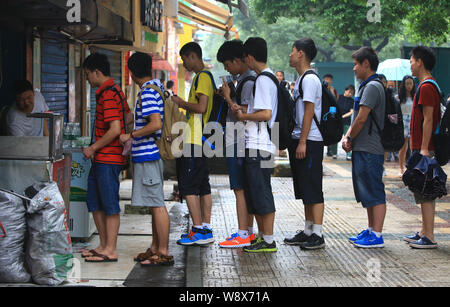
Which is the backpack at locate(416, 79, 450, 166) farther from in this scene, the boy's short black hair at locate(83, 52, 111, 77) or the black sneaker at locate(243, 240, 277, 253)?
the boy's short black hair at locate(83, 52, 111, 77)

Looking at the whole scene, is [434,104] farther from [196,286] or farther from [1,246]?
[1,246]

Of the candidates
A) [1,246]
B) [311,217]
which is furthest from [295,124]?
[1,246]

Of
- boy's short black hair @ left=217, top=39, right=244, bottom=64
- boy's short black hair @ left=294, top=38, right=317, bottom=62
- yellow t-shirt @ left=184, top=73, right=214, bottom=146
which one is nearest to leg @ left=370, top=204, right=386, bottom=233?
boy's short black hair @ left=294, top=38, right=317, bottom=62

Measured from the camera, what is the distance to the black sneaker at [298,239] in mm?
7188

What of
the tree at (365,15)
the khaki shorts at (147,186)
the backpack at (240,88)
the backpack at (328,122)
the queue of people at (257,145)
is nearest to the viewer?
the khaki shorts at (147,186)

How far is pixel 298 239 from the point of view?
23.7 ft

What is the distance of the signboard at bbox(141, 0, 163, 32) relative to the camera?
13.5 metres

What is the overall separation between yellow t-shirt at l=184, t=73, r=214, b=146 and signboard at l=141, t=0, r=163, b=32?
6.98m

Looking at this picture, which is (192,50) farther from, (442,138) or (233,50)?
(442,138)

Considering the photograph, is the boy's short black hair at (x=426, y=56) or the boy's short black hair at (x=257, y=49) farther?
the boy's short black hair at (x=426, y=56)

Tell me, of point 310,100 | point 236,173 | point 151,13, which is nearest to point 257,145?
point 236,173

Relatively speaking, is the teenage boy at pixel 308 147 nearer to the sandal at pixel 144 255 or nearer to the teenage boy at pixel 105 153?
the sandal at pixel 144 255

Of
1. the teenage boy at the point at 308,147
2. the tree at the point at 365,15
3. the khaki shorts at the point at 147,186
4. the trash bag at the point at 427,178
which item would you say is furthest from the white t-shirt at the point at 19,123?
the tree at the point at 365,15

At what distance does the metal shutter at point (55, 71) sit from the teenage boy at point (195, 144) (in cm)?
233
